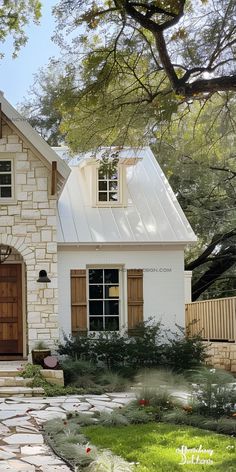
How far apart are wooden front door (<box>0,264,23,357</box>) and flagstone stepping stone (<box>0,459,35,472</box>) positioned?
9.64 m

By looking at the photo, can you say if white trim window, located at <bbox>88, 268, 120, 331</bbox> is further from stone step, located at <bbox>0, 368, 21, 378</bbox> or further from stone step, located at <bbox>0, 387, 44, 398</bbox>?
stone step, located at <bbox>0, 387, 44, 398</bbox>

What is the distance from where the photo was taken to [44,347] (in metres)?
14.6

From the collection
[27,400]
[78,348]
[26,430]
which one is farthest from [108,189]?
[26,430]

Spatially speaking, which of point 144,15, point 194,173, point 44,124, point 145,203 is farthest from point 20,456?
point 44,124

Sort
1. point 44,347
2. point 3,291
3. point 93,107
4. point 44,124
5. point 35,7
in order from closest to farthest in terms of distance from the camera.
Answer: point 35,7 < point 93,107 < point 44,347 < point 3,291 < point 44,124

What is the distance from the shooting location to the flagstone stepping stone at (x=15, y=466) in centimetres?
647

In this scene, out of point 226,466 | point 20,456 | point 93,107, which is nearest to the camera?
point 226,466

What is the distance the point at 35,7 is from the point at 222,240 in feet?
48.5

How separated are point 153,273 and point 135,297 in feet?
2.45

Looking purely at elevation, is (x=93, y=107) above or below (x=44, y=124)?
below

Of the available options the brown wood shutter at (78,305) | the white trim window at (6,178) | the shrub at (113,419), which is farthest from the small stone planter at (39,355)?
the shrub at (113,419)

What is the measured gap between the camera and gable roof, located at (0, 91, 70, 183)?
14758 millimetres

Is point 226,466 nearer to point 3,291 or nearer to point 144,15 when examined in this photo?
point 144,15

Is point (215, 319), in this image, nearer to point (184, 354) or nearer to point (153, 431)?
point (184, 354)
